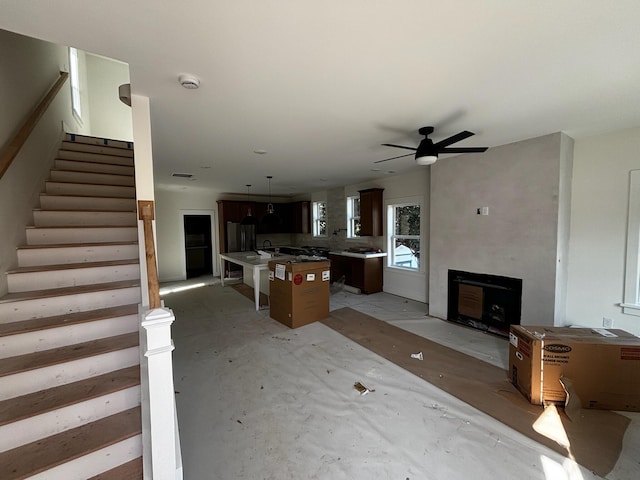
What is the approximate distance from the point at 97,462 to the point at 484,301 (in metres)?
4.23

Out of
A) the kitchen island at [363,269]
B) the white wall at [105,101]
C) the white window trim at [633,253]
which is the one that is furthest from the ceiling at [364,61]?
the white wall at [105,101]

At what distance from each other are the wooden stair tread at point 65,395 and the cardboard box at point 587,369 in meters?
3.09

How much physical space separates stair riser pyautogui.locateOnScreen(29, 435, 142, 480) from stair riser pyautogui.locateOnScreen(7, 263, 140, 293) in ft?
4.66

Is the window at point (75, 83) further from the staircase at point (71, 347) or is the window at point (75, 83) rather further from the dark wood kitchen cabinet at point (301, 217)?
the dark wood kitchen cabinet at point (301, 217)

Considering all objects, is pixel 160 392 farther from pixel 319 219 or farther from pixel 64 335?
pixel 319 219

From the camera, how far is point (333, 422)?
2014 millimetres

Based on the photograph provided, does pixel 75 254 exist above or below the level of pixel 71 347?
above

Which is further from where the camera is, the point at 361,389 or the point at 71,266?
the point at 361,389

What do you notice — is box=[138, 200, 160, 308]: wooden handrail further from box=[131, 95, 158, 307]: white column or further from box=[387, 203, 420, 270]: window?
box=[387, 203, 420, 270]: window

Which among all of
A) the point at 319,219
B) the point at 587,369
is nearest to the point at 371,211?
the point at 319,219

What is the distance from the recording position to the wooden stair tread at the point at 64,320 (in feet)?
5.68

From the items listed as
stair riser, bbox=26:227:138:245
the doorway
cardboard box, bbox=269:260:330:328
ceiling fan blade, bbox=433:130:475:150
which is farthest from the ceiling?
the doorway

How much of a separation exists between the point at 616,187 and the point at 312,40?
12.2ft

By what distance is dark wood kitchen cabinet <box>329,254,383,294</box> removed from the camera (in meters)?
5.55
